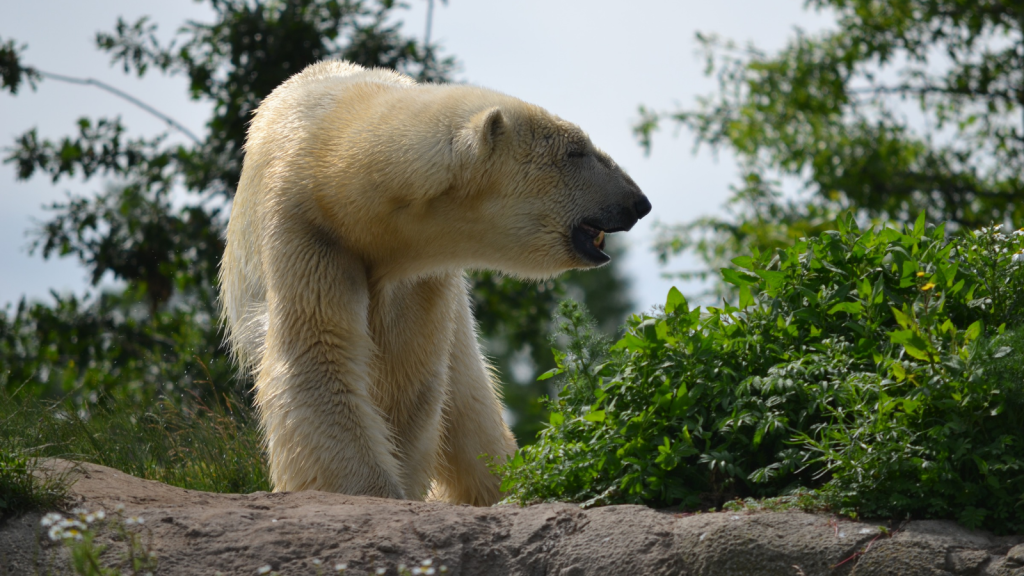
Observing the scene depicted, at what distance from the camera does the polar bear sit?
13.9ft

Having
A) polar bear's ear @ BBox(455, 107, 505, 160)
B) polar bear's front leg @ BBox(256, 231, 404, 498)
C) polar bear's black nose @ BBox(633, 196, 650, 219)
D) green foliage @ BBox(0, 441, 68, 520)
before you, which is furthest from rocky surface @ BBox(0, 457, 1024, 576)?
polar bear's black nose @ BBox(633, 196, 650, 219)

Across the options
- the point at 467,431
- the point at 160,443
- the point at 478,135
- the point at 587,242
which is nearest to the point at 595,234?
the point at 587,242

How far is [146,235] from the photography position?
9.80 m

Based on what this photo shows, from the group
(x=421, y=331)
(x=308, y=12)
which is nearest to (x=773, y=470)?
(x=421, y=331)

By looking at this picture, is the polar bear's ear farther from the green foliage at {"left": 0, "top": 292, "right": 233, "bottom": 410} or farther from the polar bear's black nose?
the green foliage at {"left": 0, "top": 292, "right": 233, "bottom": 410}

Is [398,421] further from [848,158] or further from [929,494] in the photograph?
[848,158]

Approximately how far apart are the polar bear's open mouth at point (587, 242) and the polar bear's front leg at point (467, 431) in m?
0.99

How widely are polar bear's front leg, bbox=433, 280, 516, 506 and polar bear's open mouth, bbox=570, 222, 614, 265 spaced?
99cm

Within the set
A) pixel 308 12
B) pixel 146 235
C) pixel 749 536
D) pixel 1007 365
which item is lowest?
A: pixel 749 536

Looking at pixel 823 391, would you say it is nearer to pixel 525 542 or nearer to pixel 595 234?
pixel 525 542

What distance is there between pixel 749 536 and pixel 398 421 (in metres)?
2.44

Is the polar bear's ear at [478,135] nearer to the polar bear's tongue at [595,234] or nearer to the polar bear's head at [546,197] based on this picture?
the polar bear's head at [546,197]

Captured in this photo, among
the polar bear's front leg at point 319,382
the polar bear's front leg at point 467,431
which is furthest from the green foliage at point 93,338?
the polar bear's front leg at point 319,382

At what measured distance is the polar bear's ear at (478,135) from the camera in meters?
4.19
